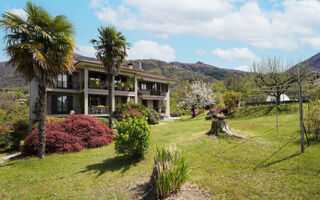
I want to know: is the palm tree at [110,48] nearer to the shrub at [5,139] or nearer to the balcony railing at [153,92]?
the shrub at [5,139]

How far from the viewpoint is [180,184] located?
4.58 m

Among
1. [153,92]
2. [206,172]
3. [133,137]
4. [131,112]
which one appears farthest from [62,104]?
[206,172]

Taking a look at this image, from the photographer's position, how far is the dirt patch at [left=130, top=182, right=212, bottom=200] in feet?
14.2

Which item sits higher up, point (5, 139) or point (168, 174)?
point (168, 174)

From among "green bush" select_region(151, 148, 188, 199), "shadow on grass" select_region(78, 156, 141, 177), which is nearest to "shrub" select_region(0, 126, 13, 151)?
"shadow on grass" select_region(78, 156, 141, 177)

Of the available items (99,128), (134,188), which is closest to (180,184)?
(134,188)

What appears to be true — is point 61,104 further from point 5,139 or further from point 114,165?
point 114,165

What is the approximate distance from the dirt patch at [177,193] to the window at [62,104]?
62.1 ft

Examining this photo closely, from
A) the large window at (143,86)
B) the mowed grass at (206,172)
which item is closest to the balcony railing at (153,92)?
→ the large window at (143,86)

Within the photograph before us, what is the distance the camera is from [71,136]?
33.9 ft

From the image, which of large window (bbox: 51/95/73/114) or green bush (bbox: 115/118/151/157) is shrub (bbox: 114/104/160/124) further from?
green bush (bbox: 115/118/151/157)

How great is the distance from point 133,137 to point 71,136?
547 cm

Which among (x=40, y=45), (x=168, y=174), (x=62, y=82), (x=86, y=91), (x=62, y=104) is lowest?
(x=168, y=174)

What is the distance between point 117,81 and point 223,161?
62.7 ft
